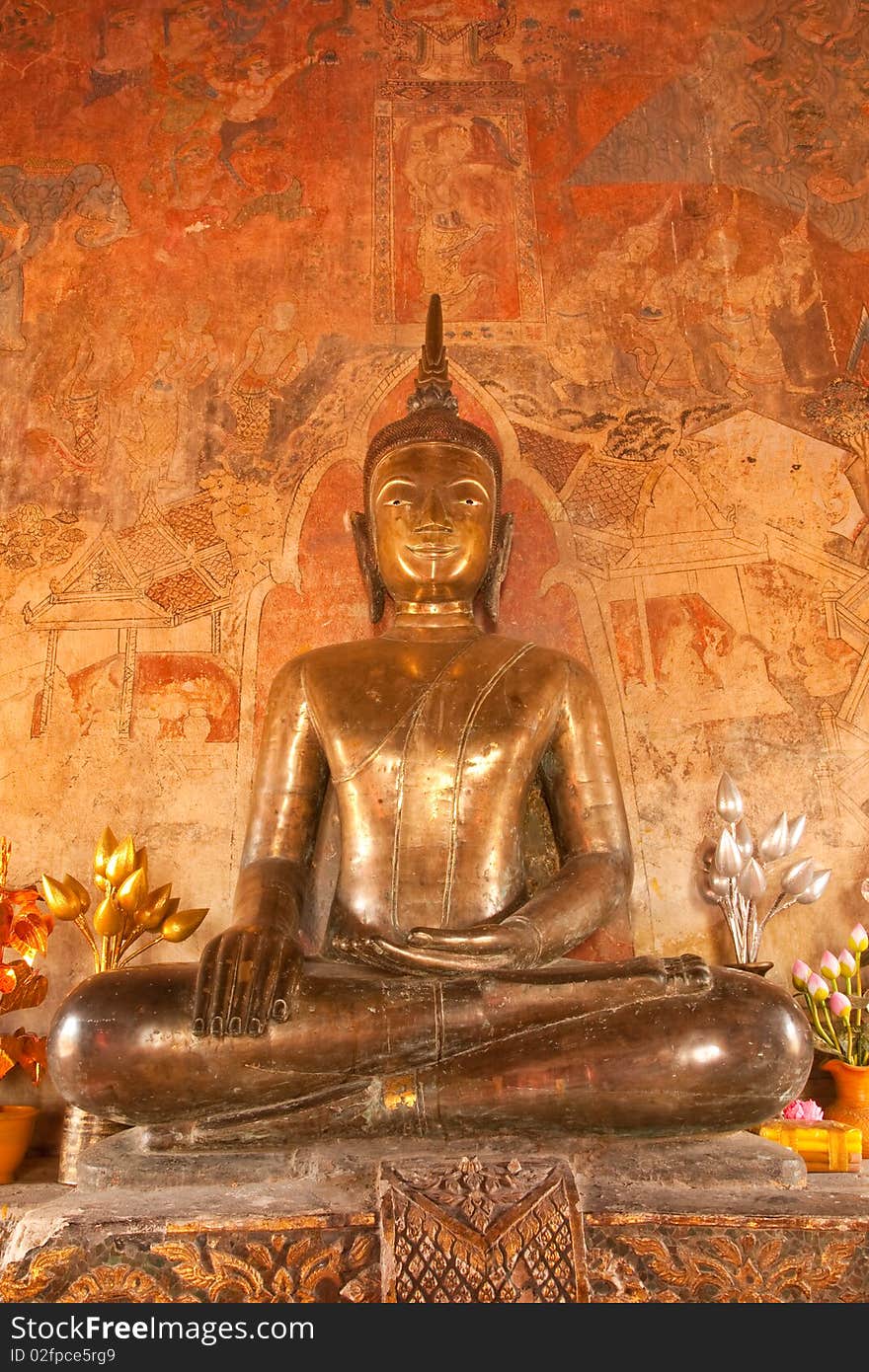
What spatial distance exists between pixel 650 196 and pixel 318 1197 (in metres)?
4.20

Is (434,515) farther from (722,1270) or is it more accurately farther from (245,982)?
(722,1270)

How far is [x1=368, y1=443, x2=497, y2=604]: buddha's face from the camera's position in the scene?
149 inches

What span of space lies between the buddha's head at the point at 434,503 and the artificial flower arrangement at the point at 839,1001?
5.29 ft

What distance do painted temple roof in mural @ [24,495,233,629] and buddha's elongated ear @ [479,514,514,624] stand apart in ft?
3.34

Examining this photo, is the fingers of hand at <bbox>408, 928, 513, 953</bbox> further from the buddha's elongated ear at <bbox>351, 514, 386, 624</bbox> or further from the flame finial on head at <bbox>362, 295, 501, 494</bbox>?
the flame finial on head at <bbox>362, 295, 501, 494</bbox>

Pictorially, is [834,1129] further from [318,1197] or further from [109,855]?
[109,855]

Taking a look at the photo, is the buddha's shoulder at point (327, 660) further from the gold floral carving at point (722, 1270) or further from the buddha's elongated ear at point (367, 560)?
the gold floral carving at point (722, 1270)

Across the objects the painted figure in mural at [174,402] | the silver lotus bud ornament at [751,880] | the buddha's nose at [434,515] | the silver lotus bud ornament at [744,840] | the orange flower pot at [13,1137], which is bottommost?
the orange flower pot at [13,1137]

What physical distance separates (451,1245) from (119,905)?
170 cm

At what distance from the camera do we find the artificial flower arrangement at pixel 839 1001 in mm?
3512

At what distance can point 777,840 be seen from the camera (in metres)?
3.71

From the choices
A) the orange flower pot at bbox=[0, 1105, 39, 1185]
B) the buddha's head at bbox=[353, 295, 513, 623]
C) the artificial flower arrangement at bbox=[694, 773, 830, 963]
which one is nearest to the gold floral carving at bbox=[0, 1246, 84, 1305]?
the orange flower pot at bbox=[0, 1105, 39, 1185]

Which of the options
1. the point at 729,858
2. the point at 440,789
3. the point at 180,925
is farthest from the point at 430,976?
the point at 729,858

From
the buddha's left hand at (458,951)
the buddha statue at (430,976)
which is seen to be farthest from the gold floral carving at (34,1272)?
the buddha's left hand at (458,951)
